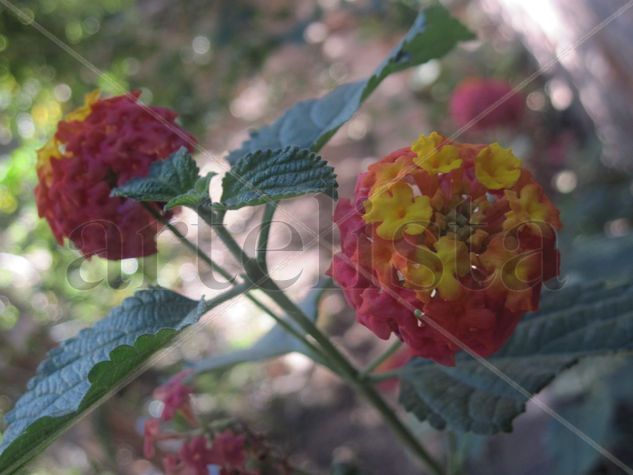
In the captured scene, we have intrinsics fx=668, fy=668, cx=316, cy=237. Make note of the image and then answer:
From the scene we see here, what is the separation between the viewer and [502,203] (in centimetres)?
51

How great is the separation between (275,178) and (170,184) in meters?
0.10

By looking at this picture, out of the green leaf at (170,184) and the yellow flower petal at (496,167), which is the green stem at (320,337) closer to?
the green leaf at (170,184)

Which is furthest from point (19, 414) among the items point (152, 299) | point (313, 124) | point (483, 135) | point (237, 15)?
point (483, 135)

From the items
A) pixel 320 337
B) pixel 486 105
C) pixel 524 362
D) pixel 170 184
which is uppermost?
pixel 486 105

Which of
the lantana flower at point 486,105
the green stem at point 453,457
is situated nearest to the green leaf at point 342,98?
the green stem at point 453,457

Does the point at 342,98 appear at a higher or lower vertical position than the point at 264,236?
higher

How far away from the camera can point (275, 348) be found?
75 cm

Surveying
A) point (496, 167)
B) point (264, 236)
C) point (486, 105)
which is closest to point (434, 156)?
point (496, 167)

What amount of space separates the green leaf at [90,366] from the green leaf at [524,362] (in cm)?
25

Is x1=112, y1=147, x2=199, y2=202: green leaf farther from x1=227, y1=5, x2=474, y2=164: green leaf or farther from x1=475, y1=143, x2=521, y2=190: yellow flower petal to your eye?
x1=475, y1=143, x2=521, y2=190: yellow flower petal

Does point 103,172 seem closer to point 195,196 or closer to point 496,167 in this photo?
point 195,196

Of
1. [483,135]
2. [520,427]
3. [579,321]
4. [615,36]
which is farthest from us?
[483,135]

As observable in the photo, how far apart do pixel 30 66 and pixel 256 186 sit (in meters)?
1.48

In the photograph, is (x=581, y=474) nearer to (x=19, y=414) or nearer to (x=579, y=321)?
(x=579, y=321)
